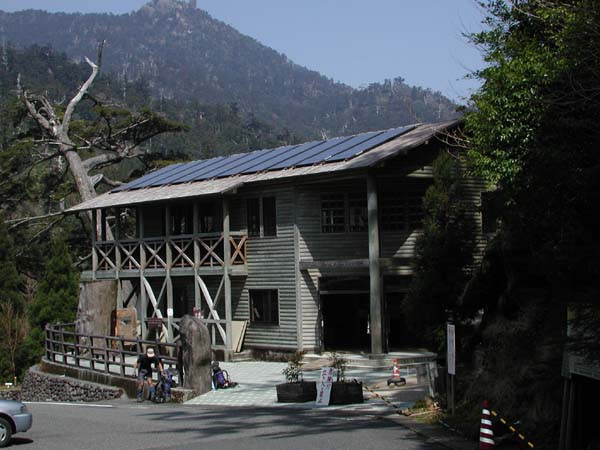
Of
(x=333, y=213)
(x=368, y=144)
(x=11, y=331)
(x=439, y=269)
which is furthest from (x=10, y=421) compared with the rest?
(x=11, y=331)

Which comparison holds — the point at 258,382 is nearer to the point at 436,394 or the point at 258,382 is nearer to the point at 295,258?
the point at 295,258

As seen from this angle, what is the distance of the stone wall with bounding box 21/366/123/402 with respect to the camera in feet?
86.2

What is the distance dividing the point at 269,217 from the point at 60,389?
8.64m

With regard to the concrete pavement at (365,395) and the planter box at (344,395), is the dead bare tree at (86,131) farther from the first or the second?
the planter box at (344,395)

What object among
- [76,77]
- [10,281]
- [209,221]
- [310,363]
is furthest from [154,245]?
[76,77]

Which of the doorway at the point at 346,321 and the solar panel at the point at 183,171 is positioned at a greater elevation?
the solar panel at the point at 183,171

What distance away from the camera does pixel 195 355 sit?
23125 millimetres

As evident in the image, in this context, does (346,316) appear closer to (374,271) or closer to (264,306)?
(264,306)

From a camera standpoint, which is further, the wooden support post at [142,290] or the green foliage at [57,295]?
the green foliage at [57,295]

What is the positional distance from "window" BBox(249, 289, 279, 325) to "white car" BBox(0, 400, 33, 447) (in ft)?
52.2

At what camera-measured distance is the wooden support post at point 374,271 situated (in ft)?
90.4

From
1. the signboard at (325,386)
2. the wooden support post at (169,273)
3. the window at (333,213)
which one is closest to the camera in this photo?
the signboard at (325,386)

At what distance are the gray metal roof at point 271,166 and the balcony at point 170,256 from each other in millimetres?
1675

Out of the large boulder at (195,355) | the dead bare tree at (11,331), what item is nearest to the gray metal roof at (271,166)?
the large boulder at (195,355)
